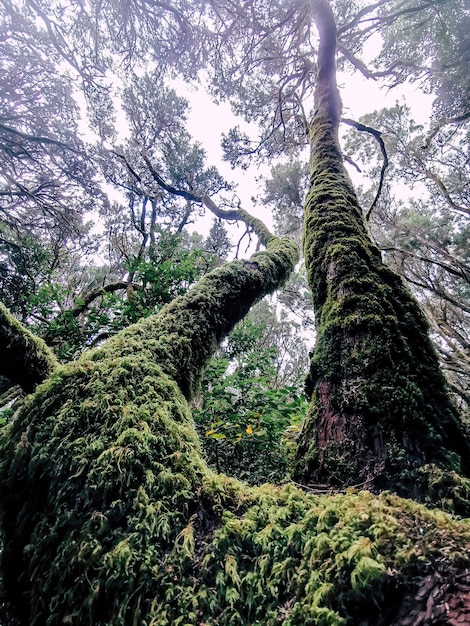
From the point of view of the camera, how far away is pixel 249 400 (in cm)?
395

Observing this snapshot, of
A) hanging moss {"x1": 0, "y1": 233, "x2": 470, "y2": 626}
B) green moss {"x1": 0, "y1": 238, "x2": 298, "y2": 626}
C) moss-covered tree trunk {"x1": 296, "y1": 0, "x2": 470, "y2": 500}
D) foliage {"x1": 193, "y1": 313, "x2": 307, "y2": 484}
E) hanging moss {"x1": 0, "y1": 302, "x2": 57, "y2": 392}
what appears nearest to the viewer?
hanging moss {"x1": 0, "y1": 233, "x2": 470, "y2": 626}

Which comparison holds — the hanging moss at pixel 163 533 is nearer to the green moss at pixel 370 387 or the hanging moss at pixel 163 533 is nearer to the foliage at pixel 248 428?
the green moss at pixel 370 387

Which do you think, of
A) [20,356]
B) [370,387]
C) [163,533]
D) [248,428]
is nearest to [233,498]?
[163,533]

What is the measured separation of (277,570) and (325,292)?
1.66 meters

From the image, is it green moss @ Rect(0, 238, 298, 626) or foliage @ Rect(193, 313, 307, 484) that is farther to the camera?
foliage @ Rect(193, 313, 307, 484)

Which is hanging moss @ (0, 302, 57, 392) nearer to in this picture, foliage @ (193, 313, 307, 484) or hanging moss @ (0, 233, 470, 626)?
hanging moss @ (0, 233, 470, 626)

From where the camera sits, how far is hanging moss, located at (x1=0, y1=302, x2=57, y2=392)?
1.52 metres

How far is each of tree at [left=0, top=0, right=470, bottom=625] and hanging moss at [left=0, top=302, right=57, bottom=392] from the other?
0.02 m

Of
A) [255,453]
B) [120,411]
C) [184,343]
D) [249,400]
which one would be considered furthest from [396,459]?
[249,400]

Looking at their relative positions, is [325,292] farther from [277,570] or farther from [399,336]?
[277,570]

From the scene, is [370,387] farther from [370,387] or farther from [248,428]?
[248,428]

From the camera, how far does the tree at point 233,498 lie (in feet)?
2.32

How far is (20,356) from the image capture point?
1.56 metres

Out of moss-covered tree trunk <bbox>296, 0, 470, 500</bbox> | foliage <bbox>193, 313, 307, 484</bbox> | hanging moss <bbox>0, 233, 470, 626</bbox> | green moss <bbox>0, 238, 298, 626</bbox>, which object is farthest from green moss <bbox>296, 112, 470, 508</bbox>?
foliage <bbox>193, 313, 307, 484</bbox>
